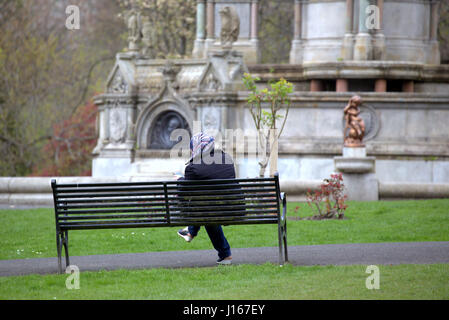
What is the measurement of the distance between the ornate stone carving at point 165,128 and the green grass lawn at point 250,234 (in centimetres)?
875

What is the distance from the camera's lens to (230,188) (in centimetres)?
1009

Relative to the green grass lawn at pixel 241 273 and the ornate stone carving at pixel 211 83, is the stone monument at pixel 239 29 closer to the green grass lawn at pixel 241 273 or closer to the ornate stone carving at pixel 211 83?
the ornate stone carving at pixel 211 83

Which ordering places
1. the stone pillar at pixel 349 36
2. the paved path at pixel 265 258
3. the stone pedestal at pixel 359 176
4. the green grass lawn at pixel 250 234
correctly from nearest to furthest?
the paved path at pixel 265 258
the green grass lawn at pixel 250 234
the stone pedestal at pixel 359 176
the stone pillar at pixel 349 36

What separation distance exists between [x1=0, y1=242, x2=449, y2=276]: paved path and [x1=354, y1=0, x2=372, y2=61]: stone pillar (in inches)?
513

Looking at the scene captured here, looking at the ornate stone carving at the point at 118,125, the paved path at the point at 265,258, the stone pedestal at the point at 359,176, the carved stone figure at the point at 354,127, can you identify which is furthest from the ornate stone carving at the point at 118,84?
the paved path at the point at 265,258

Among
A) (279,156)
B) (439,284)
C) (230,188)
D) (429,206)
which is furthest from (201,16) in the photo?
(439,284)

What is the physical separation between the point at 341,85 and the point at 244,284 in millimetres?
15884

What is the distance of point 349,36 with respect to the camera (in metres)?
24.8

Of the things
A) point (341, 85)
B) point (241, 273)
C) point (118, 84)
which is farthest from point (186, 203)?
point (118, 84)

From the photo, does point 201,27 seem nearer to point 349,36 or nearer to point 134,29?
point 134,29

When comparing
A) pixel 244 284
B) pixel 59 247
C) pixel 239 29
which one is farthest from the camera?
pixel 239 29

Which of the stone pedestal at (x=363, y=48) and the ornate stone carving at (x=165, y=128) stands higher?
the stone pedestal at (x=363, y=48)

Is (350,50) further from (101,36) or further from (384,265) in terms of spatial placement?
(101,36)

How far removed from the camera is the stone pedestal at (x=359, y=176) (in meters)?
18.2
